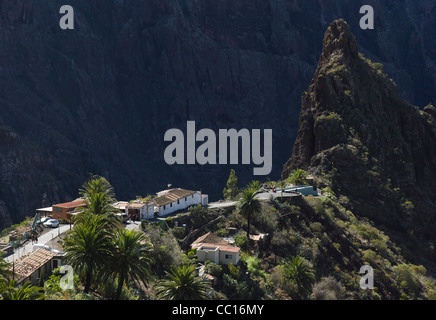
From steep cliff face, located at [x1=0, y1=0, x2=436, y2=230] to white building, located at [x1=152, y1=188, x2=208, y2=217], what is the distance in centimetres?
7739

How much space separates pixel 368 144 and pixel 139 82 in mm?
131022

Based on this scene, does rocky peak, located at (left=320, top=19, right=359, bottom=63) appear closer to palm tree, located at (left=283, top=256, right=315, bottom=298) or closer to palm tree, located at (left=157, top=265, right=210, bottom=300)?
palm tree, located at (left=283, top=256, right=315, bottom=298)

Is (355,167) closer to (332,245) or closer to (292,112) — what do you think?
(332,245)

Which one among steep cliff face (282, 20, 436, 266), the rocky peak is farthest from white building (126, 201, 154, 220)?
the rocky peak

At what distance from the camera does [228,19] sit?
19425cm

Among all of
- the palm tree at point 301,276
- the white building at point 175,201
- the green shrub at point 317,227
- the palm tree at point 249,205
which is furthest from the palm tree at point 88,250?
the green shrub at point 317,227

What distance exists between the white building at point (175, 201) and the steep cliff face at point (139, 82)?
254 ft

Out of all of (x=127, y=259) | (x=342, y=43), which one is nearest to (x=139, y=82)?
(x=342, y=43)

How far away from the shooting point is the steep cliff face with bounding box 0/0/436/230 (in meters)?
146

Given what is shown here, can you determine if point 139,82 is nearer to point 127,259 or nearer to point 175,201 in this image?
point 175,201

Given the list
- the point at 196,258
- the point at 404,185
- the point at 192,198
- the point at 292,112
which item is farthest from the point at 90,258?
the point at 292,112

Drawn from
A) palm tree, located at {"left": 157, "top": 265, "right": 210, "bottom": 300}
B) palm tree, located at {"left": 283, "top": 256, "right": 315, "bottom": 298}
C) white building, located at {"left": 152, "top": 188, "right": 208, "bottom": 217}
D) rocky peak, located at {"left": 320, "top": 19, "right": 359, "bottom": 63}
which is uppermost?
rocky peak, located at {"left": 320, "top": 19, "right": 359, "bottom": 63}

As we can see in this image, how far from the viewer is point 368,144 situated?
7619 cm

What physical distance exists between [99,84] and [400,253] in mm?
145303
